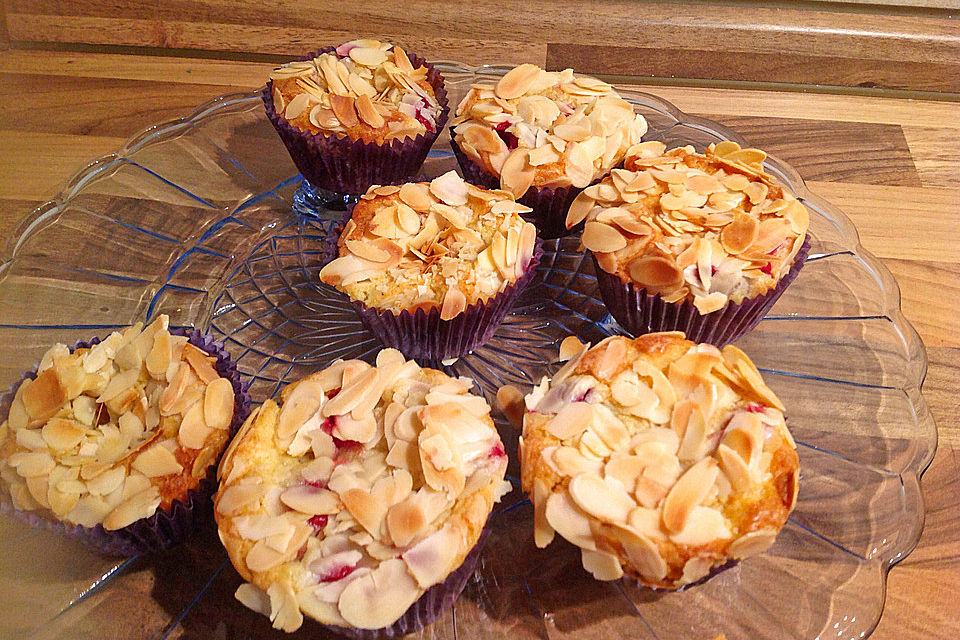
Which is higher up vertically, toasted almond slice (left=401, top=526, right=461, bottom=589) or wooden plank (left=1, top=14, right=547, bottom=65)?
wooden plank (left=1, top=14, right=547, bottom=65)

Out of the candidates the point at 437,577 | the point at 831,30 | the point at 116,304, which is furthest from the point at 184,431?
the point at 831,30

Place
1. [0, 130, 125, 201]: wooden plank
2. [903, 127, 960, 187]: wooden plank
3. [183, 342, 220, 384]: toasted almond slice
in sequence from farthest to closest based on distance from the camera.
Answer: [903, 127, 960, 187]: wooden plank < [0, 130, 125, 201]: wooden plank < [183, 342, 220, 384]: toasted almond slice

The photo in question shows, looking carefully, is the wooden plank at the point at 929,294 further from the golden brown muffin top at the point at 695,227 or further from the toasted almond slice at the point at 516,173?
the toasted almond slice at the point at 516,173

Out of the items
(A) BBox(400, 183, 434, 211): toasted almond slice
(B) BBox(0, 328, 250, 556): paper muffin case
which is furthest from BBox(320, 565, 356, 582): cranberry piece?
(A) BBox(400, 183, 434, 211): toasted almond slice

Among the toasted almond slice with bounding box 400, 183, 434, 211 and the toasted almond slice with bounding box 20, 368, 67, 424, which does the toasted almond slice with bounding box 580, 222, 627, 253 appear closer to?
the toasted almond slice with bounding box 400, 183, 434, 211

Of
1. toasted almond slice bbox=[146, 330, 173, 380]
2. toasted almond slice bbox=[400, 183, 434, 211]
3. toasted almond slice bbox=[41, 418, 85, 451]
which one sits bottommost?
toasted almond slice bbox=[41, 418, 85, 451]

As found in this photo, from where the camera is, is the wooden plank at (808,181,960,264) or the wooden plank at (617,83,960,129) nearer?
the wooden plank at (808,181,960,264)

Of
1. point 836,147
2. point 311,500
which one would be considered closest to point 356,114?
point 311,500
